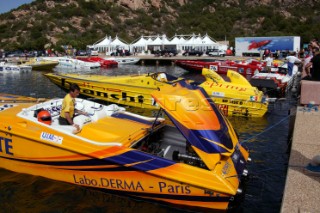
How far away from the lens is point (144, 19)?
104m

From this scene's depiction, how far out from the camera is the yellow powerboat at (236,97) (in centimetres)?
1459

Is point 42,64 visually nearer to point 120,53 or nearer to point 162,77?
point 120,53

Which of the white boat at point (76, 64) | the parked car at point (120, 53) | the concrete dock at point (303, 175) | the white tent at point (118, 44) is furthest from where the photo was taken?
the white tent at point (118, 44)

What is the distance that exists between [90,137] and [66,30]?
299 feet

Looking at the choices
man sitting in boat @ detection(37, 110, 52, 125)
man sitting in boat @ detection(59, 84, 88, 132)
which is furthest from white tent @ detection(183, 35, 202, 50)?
man sitting in boat @ detection(37, 110, 52, 125)

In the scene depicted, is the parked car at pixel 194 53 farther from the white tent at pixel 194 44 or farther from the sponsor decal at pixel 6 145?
the sponsor decal at pixel 6 145

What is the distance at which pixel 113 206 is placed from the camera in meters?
6.93

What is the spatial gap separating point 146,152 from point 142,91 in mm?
8787

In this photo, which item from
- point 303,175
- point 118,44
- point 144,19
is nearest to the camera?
point 303,175

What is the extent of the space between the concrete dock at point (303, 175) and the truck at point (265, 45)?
39987mm

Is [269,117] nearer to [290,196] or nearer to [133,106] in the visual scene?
[133,106]

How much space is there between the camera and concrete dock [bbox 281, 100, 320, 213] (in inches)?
183

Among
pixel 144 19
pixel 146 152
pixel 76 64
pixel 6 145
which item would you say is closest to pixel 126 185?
pixel 146 152

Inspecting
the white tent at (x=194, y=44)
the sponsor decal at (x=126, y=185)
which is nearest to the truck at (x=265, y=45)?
the white tent at (x=194, y=44)
